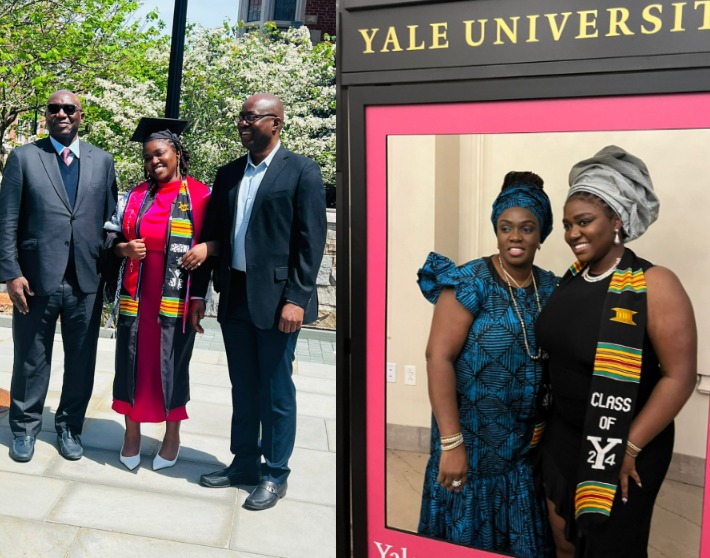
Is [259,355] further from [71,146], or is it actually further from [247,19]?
[247,19]

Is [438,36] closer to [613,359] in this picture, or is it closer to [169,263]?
[613,359]

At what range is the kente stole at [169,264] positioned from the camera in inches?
142

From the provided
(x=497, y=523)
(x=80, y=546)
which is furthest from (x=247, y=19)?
(x=497, y=523)

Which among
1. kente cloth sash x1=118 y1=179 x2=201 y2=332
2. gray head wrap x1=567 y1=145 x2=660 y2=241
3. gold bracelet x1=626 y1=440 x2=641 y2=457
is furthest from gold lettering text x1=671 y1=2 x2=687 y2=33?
kente cloth sash x1=118 y1=179 x2=201 y2=332

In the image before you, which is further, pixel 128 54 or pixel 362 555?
pixel 128 54

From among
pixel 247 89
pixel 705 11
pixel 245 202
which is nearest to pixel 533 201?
pixel 705 11

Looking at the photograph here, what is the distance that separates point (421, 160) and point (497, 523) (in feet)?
3.30

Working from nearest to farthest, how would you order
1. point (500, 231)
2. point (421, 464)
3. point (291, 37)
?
point (500, 231)
point (421, 464)
point (291, 37)

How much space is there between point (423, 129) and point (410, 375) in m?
0.66

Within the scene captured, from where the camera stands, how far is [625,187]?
1685mm

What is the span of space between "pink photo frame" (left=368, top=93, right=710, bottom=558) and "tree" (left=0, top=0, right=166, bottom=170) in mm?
9342

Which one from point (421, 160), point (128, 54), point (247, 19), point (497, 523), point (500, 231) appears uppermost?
point (247, 19)

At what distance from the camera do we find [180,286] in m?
3.66

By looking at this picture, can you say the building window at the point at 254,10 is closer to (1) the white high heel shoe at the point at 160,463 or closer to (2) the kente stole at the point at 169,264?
(2) the kente stole at the point at 169,264
